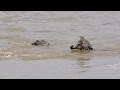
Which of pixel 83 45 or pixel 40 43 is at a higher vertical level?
pixel 40 43

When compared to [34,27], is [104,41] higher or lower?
lower

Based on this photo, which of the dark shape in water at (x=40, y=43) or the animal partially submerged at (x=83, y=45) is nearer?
the animal partially submerged at (x=83, y=45)

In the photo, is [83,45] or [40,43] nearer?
[83,45]

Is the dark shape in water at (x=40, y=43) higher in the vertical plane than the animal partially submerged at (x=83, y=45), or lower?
higher

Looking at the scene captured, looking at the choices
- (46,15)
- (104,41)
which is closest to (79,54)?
(104,41)

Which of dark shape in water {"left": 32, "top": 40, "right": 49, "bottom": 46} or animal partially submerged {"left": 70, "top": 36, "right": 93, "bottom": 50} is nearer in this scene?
animal partially submerged {"left": 70, "top": 36, "right": 93, "bottom": 50}

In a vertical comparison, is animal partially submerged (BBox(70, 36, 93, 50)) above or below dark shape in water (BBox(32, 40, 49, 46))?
below

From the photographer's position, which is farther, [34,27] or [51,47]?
[34,27]
